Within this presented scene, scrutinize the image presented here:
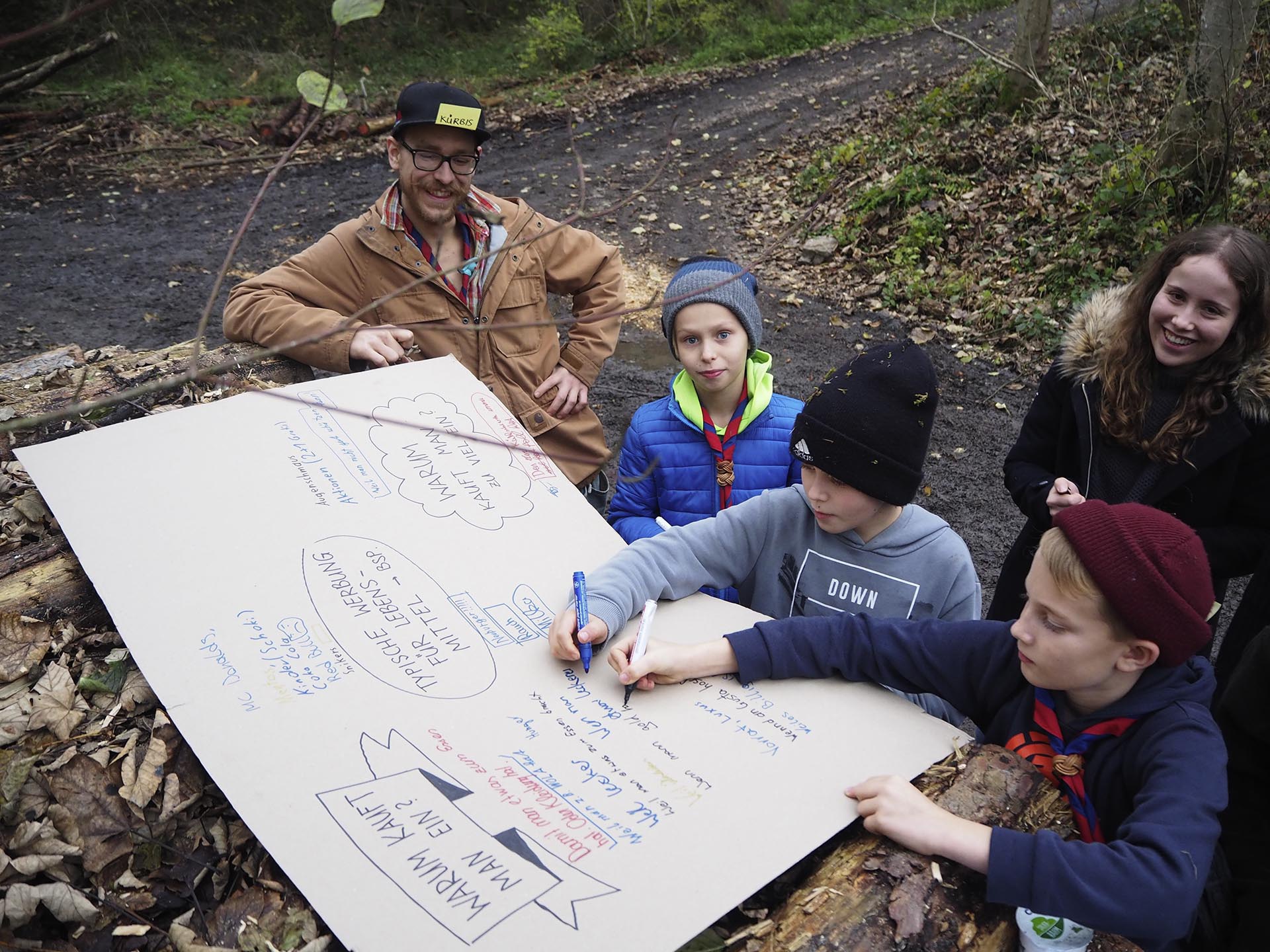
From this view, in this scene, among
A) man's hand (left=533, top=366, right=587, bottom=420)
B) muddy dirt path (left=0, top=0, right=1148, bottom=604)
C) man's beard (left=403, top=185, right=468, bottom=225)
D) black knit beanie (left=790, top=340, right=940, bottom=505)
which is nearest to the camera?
black knit beanie (left=790, top=340, right=940, bottom=505)

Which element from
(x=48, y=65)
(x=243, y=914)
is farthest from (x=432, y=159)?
(x=48, y=65)

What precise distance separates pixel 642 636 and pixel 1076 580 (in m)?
0.86

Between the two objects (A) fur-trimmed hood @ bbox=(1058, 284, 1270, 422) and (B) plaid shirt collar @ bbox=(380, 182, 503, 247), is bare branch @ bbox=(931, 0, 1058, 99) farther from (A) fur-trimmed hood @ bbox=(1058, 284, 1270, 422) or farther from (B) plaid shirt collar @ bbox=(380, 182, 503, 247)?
(B) plaid shirt collar @ bbox=(380, 182, 503, 247)

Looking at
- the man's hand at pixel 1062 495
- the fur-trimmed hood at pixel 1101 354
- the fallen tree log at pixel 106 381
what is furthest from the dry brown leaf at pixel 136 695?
the fur-trimmed hood at pixel 1101 354

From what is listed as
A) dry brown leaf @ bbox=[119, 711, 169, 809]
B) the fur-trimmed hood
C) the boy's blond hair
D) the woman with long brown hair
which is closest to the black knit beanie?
the boy's blond hair

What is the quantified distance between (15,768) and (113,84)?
15.1 metres

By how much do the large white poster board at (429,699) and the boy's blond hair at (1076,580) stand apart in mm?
396

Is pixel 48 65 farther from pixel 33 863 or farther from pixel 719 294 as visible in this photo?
pixel 33 863

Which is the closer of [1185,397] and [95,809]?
[95,809]

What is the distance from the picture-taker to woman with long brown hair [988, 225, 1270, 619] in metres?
2.72

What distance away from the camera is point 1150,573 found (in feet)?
4.90

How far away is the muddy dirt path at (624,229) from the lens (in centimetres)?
639

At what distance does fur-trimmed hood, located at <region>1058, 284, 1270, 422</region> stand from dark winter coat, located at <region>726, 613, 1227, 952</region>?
1.48 metres

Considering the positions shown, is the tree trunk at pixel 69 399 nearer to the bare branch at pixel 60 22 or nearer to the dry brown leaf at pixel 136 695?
the dry brown leaf at pixel 136 695
